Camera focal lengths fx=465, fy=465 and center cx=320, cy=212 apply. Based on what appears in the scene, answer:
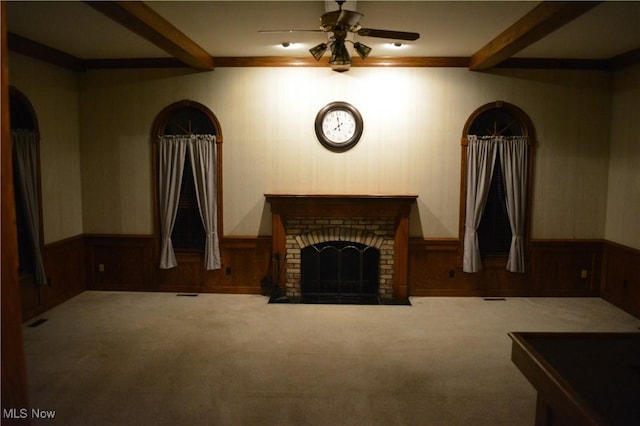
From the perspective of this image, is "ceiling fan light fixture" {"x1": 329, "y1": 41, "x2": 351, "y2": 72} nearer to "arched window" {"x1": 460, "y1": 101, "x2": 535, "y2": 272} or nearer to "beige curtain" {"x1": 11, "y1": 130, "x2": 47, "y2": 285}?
"arched window" {"x1": 460, "y1": 101, "x2": 535, "y2": 272}

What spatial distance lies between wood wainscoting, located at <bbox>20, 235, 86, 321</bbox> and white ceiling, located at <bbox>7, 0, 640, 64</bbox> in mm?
2243

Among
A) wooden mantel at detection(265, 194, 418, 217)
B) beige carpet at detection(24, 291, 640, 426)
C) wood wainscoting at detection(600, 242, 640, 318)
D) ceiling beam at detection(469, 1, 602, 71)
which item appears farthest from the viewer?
wooden mantel at detection(265, 194, 418, 217)

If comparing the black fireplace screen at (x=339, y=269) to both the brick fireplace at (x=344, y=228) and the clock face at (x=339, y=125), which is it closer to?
the brick fireplace at (x=344, y=228)

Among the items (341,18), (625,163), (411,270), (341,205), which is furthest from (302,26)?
(625,163)

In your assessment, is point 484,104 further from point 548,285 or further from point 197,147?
point 197,147

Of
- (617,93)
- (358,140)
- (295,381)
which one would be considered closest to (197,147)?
(358,140)

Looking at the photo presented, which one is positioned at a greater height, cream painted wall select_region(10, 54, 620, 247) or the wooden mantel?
cream painted wall select_region(10, 54, 620, 247)

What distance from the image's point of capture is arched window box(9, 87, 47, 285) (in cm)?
471

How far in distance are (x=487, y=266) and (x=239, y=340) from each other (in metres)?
3.20

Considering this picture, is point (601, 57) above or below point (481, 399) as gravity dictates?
above

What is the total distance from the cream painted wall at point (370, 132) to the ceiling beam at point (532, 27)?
2.47ft

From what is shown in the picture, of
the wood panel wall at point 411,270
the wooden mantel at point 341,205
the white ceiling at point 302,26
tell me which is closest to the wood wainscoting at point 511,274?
the wood panel wall at point 411,270

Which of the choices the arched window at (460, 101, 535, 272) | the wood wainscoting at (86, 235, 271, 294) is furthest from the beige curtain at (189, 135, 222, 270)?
the arched window at (460, 101, 535, 272)

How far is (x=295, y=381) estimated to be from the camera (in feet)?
11.4
